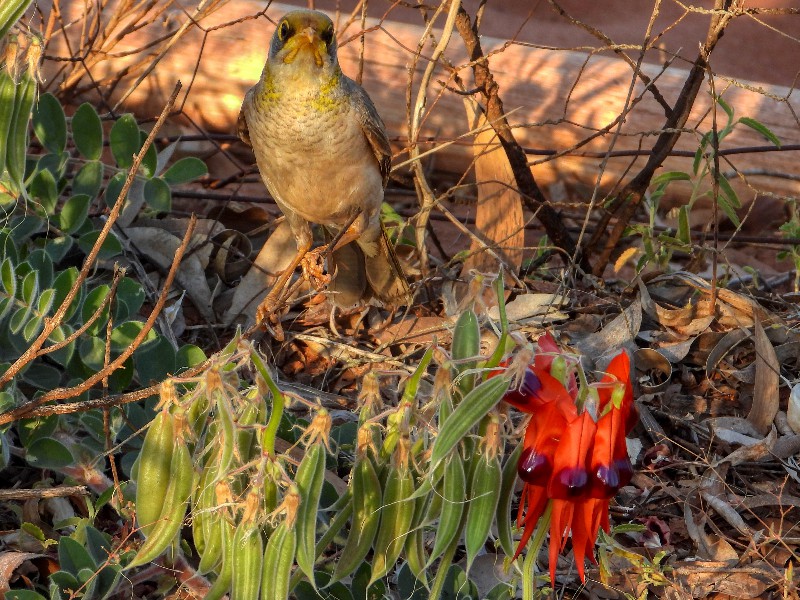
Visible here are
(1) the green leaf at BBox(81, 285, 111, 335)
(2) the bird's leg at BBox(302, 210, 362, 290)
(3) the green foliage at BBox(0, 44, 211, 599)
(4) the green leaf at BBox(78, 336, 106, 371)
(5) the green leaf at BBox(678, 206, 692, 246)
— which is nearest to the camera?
(3) the green foliage at BBox(0, 44, 211, 599)

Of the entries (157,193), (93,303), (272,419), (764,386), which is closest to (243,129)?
(157,193)

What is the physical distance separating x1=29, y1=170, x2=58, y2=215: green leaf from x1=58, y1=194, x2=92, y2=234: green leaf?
0.06m

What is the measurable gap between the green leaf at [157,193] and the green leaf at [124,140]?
0.34 ft

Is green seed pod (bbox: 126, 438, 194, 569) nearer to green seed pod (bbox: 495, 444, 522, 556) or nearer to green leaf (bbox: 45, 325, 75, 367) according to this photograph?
green seed pod (bbox: 495, 444, 522, 556)

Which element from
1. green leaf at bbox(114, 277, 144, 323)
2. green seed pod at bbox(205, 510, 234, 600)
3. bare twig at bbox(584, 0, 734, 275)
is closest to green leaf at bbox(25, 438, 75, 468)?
green leaf at bbox(114, 277, 144, 323)

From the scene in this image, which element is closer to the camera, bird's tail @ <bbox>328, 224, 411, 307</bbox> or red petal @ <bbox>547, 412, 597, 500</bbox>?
red petal @ <bbox>547, 412, 597, 500</bbox>

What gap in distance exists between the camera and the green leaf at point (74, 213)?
11.4ft

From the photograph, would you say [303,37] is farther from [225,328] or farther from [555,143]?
[555,143]

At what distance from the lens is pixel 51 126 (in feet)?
12.1

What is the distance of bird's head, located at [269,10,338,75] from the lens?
3375 millimetres

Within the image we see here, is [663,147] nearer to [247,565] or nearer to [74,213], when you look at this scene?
[74,213]

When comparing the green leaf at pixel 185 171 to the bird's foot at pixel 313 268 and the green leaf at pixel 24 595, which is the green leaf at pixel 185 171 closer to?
the bird's foot at pixel 313 268

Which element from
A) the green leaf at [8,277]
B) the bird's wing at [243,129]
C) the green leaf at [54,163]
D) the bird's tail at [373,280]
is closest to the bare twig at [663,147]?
the bird's tail at [373,280]

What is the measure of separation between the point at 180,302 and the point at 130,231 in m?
0.56
